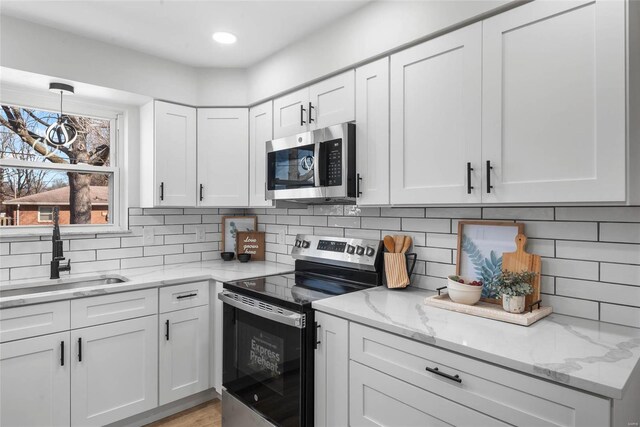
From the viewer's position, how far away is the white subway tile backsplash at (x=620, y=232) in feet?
4.51

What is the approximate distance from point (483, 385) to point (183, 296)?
6.08ft

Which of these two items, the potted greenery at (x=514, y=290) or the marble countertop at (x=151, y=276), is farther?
the marble countertop at (x=151, y=276)

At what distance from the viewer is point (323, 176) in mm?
2066

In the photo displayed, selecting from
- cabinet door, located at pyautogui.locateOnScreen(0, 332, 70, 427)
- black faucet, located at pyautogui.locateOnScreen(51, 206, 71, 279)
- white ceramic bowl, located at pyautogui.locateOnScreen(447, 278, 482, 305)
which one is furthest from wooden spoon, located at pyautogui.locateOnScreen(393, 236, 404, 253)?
black faucet, located at pyautogui.locateOnScreen(51, 206, 71, 279)

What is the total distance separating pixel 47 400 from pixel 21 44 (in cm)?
193

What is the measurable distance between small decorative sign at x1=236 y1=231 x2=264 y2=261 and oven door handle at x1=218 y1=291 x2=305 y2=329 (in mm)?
880

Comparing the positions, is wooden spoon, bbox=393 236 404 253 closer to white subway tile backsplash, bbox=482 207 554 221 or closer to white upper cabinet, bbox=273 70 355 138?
white subway tile backsplash, bbox=482 207 554 221

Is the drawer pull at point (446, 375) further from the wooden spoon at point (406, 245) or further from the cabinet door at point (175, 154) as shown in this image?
the cabinet door at point (175, 154)

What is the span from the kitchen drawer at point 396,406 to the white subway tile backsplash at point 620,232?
84 centimetres

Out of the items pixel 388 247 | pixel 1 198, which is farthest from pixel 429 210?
pixel 1 198

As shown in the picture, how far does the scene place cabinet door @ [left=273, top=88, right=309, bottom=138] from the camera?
7.50ft

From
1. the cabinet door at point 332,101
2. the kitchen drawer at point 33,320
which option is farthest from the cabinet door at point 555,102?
the kitchen drawer at point 33,320

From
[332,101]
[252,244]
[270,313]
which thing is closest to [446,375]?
[270,313]

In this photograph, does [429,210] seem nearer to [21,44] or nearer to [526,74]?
[526,74]
